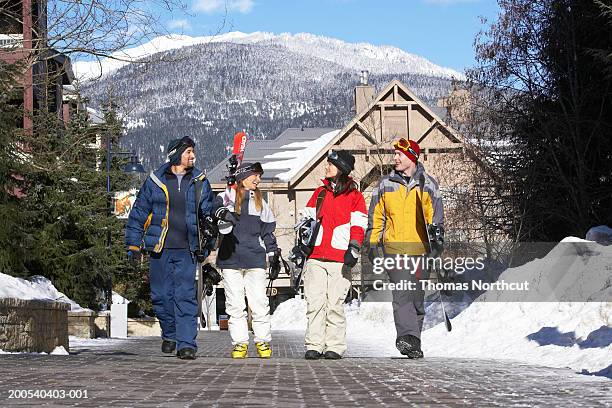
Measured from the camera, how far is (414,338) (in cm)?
1195

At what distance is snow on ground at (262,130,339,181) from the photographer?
63.7m

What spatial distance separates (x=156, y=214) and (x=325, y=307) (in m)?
1.93

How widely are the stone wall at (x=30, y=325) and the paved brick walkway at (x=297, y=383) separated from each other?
1645 millimetres

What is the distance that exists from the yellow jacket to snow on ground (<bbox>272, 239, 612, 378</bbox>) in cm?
178

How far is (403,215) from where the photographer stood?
12125 millimetres

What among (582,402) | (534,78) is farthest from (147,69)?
(534,78)

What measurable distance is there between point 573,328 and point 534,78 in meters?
16.7

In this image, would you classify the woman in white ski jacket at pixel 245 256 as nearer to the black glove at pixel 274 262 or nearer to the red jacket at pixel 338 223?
the black glove at pixel 274 262

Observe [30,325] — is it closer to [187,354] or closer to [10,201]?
[187,354]

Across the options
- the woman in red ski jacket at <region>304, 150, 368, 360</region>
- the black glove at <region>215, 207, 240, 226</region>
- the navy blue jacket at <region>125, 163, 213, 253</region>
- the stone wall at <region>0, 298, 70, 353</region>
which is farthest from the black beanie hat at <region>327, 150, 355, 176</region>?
the stone wall at <region>0, 298, 70, 353</region>

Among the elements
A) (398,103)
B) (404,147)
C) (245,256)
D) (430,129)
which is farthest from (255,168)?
(398,103)

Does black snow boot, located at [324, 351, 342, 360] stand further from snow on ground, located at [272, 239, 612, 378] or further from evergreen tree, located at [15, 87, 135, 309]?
evergreen tree, located at [15, 87, 135, 309]

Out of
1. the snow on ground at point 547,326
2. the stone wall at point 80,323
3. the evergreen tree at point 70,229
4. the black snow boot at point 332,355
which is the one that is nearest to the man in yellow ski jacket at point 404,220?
the black snow boot at point 332,355

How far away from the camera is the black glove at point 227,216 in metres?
11.8
